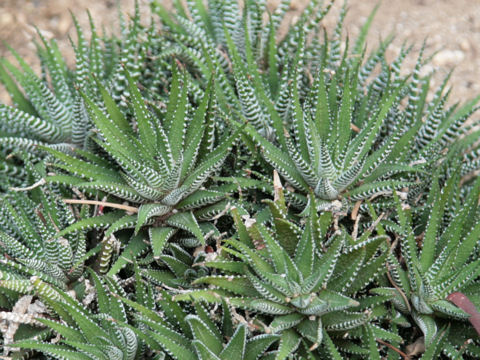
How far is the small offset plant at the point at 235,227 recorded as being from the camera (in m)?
1.37

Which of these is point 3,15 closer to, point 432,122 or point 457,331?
point 432,122

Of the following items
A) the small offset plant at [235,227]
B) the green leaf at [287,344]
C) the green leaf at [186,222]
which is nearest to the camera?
the green leaf at [287,344]

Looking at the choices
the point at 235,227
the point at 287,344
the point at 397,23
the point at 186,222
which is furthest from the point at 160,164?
the point at 397,23

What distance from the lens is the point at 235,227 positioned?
1.62 metres

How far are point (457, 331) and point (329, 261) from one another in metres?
0.49

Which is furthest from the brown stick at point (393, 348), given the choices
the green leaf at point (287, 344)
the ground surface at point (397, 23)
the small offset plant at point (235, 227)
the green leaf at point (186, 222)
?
the ground surface at point (397, 23)

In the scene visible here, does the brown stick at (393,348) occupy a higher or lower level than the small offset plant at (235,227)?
lower

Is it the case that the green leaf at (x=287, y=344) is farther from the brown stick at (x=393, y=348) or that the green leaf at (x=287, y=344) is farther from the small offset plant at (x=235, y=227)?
the brown stick at (x=393, y=348)

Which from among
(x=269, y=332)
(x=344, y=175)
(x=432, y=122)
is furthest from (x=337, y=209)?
(x=432, y=122)

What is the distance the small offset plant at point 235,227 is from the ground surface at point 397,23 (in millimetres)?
1324

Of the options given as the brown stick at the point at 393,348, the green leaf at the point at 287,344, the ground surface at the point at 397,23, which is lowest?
the brown stick at the point at 393,348

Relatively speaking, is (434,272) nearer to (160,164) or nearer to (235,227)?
(235,227)

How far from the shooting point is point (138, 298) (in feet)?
4.92

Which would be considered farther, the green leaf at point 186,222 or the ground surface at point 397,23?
the ground surface at point 397,23
